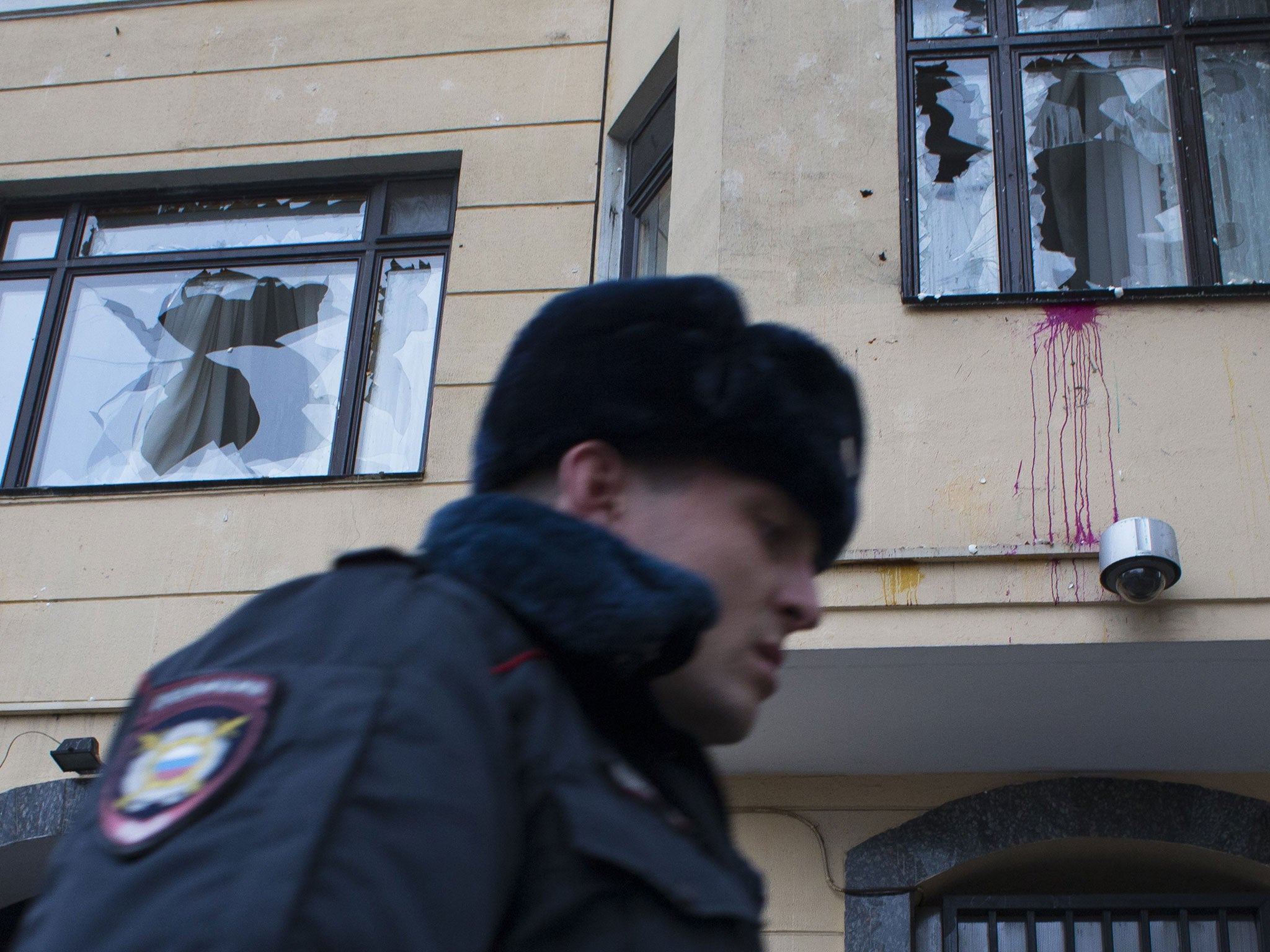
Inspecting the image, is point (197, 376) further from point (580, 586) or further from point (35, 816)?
point (580, 586)

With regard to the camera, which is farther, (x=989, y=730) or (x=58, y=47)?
(x=58, y=47)

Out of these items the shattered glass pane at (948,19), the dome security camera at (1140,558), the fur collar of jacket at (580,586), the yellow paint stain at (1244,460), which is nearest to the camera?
the fur collar of jacket at (580,586)

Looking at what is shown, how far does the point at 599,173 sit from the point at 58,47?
3.12 meters

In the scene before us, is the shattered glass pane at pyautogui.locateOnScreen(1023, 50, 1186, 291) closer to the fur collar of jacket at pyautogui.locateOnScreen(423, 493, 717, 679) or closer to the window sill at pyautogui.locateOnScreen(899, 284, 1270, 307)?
the window sill at pyautogui.locateOnScreen(899, 284, 1270, 307)

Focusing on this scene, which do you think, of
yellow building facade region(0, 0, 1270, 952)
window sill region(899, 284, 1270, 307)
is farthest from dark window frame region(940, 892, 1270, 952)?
window sill region(899, 284, 1270, 307)

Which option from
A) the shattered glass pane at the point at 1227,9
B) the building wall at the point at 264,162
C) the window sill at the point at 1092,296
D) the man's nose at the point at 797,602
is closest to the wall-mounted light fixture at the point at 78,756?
the building wall at the point at 264,162

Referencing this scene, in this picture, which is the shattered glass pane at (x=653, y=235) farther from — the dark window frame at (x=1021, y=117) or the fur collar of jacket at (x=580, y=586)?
the fur collar of jacket at (x=580, y=586)

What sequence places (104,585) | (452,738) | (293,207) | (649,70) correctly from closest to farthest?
(452,738) < (104,585) < (649,70) < (293,207)

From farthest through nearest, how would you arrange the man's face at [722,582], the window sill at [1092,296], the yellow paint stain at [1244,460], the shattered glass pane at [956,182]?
the shattered glass pane at [956,182]
the window sill at [1092,296]
the yellow paint stain at [1244,460]
the man's face at [722,582]

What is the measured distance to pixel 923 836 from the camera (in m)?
5.15

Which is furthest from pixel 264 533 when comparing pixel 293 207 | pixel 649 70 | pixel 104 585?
pixel 649 70

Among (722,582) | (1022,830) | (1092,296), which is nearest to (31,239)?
(1092,296)

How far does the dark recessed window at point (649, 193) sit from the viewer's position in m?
6.47

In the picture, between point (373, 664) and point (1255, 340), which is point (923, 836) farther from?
point (373, 664)
